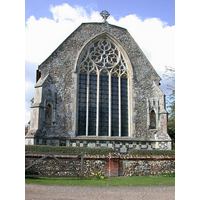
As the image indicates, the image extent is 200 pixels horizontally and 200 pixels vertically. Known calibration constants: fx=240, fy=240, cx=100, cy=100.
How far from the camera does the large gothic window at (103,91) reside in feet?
48.8

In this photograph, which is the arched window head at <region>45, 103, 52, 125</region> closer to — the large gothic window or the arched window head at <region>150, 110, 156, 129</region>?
the large gothic window

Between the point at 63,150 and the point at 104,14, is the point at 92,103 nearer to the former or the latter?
the point at 63,150

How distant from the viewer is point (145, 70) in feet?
54.4

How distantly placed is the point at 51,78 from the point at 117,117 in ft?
15.8

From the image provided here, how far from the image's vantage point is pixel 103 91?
15539 mm

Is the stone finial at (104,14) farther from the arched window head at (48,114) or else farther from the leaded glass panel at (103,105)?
the arched window head at (48,114)

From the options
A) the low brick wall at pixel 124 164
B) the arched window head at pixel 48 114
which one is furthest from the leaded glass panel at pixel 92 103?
the low brick wall at pixel 124 164

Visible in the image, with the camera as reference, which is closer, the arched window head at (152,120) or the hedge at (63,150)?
the hedge at (63,150)

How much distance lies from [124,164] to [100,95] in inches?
234

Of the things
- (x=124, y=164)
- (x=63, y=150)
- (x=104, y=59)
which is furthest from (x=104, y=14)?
(x=124, y=164)

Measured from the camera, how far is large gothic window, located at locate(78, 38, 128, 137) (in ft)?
48.8

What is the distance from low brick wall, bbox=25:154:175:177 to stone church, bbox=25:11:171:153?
13.1 ft

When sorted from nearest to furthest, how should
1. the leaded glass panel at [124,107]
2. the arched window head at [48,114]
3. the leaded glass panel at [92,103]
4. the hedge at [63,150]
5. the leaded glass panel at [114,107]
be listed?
the hedge at [63,150] < the arched window head at [48,114] < the leaded glass panel at [92,103] < the leaded glass panel at [114,107] < the leaded glass panel at [124,107]

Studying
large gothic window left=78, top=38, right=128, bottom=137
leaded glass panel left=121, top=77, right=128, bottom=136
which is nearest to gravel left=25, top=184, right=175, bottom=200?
large gothic window left=78, top=38, right=128, bottom=137
